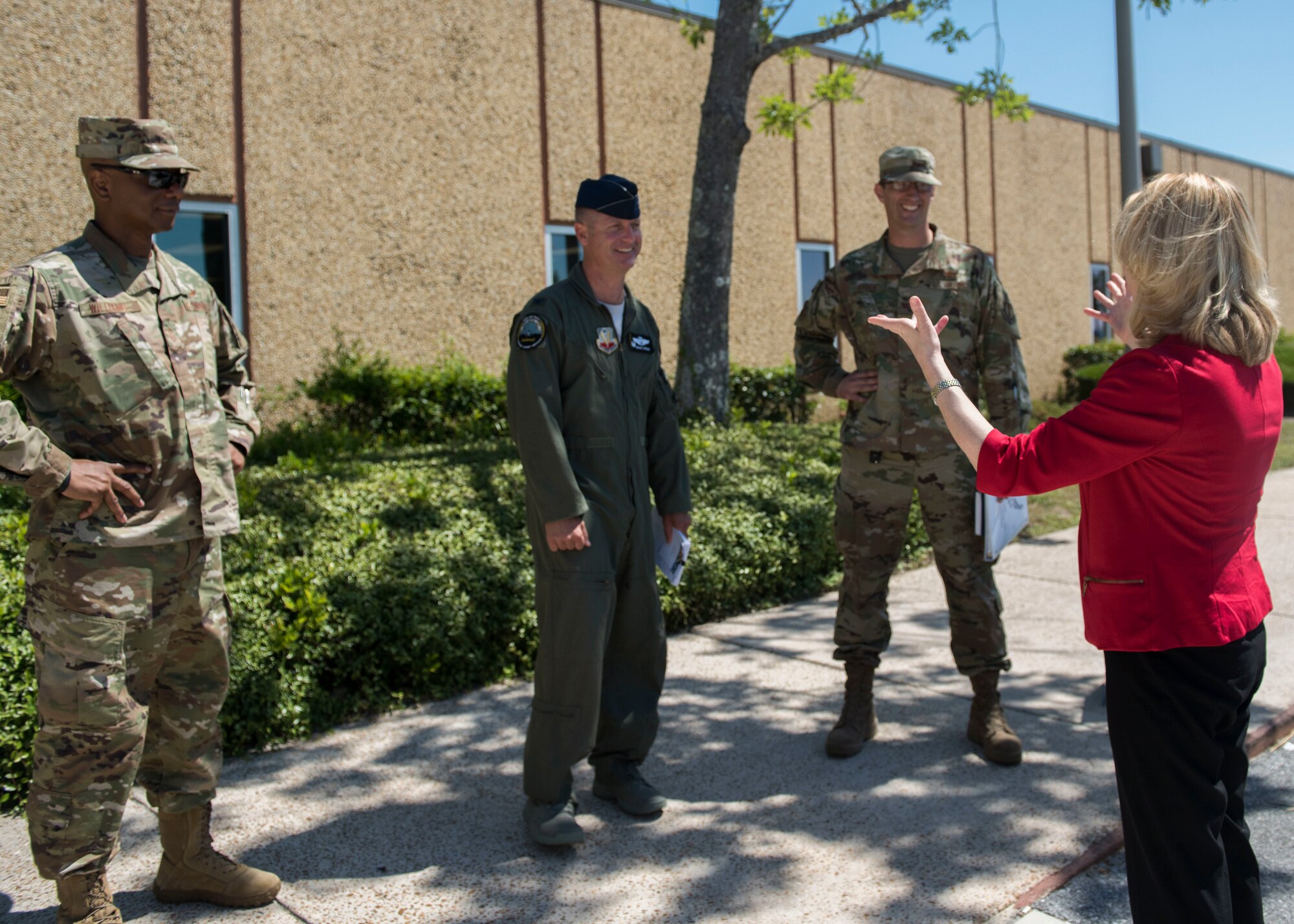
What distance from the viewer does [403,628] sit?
478cm

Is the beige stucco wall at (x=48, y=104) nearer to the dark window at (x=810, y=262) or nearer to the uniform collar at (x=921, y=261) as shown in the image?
the uniform collar at (x=921, y=261)

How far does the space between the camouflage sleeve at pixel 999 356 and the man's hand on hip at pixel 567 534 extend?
5.80 feet

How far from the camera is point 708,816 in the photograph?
366cm

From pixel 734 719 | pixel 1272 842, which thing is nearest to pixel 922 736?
pixel 734 719

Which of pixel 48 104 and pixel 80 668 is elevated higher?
pixel 48 104

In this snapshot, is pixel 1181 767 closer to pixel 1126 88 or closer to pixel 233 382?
pixel 233 382

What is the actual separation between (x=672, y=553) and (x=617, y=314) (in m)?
0.87

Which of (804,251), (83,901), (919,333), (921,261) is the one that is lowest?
(83,901)

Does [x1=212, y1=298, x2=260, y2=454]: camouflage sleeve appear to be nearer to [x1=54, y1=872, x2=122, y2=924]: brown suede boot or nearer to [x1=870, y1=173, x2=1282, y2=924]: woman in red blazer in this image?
[x1=54, y1=872, x2=122, y2=924]: brown suede boot

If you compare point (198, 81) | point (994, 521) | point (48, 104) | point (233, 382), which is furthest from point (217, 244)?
point (994, 521)

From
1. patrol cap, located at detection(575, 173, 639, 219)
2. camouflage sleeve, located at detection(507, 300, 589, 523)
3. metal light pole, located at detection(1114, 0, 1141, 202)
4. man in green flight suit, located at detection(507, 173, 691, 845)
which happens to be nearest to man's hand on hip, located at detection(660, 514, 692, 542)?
man in green flight suit, located at detection(507, 173, 691, 845)

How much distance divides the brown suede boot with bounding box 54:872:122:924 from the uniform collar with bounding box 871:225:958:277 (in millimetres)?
3273

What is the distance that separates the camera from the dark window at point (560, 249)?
11.7m

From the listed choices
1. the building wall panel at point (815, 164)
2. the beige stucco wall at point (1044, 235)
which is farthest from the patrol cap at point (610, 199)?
the beige stucco wall at point (1044, 235)
